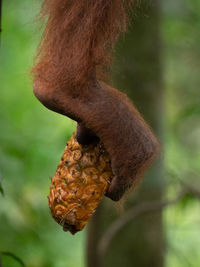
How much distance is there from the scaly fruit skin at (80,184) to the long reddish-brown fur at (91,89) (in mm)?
55

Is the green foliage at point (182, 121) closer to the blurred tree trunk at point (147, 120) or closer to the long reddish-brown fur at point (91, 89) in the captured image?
the blurred tree trunk at point (147, 120)

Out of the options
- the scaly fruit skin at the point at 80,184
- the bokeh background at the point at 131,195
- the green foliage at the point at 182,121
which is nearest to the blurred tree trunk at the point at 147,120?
the bokeh background at the point at 131,195

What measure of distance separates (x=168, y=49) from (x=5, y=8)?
5.44 feet

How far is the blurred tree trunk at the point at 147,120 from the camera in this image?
2627 mm

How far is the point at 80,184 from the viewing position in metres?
1.13

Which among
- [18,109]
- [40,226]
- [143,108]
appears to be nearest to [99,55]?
[143,108]

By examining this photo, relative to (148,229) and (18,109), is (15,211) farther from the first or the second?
(18,109)

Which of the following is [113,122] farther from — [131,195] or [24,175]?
[24,175]

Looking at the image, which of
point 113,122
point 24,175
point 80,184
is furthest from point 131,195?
point 113,122

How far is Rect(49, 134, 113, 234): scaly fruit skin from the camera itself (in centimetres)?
112

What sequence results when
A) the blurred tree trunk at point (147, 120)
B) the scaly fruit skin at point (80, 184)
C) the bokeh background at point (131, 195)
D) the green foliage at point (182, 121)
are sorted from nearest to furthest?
the scaly fruit skin at point (80, 184), the bokeh background at point (131, 195), the blurred tree trunk at point (147, 120), the green foliage at point (182, 121)

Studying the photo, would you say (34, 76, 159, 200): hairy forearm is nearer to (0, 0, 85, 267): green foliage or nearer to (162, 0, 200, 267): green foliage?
(0, 0, 85, 267): green foliage

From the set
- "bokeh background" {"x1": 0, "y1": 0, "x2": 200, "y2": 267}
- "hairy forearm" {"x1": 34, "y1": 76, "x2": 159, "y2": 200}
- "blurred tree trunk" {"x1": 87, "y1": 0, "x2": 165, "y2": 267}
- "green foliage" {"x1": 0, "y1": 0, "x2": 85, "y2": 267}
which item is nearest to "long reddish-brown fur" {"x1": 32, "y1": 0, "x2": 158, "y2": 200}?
"hairy forearm" {"x1": 34, "y1": 76, "x2": 159, "y2": 200}

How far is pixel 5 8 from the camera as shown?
391 cm
